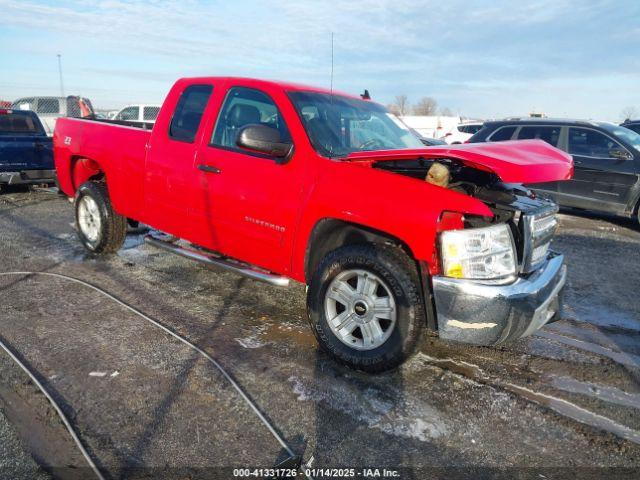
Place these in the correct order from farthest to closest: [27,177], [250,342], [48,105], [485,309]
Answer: [48,105] → [27,177] → [250,342] → [485,309]

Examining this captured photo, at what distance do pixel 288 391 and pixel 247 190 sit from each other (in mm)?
1543

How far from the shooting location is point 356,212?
10.3 ft

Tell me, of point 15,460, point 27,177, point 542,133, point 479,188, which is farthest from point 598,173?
point 27,177

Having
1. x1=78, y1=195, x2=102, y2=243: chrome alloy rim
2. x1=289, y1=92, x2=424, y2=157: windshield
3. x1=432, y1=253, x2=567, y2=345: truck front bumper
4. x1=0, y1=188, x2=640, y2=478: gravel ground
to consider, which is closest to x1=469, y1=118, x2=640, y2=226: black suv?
x1=0, y1=188, x2=640, y2=478: gravel ground

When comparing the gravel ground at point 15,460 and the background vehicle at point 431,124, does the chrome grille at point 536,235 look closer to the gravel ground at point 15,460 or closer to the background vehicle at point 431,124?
the gravel ground at point 15,460

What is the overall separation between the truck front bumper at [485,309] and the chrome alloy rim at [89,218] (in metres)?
4.14

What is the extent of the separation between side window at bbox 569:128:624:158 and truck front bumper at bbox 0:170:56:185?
9.68m

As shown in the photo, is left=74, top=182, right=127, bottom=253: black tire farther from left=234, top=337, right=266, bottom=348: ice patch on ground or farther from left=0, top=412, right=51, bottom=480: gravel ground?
left=0, top=412, right=51, bottom=480: gravel ground

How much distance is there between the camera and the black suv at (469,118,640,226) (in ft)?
26.8

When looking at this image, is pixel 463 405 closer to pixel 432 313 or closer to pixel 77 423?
pixel 432 313

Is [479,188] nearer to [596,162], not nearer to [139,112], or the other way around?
[596,162]

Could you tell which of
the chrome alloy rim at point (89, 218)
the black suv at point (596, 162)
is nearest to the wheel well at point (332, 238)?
the chrome alloy rim at point (89, 218)

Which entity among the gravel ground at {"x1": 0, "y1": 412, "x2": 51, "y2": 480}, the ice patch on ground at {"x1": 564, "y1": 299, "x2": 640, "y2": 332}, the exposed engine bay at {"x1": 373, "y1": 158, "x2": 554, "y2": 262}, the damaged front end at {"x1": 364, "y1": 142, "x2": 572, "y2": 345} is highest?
the exposed engine bay at {"x1": 373, "y1": 158, "x2": 554, "y2": 262}

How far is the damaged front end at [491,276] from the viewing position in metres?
2.83
